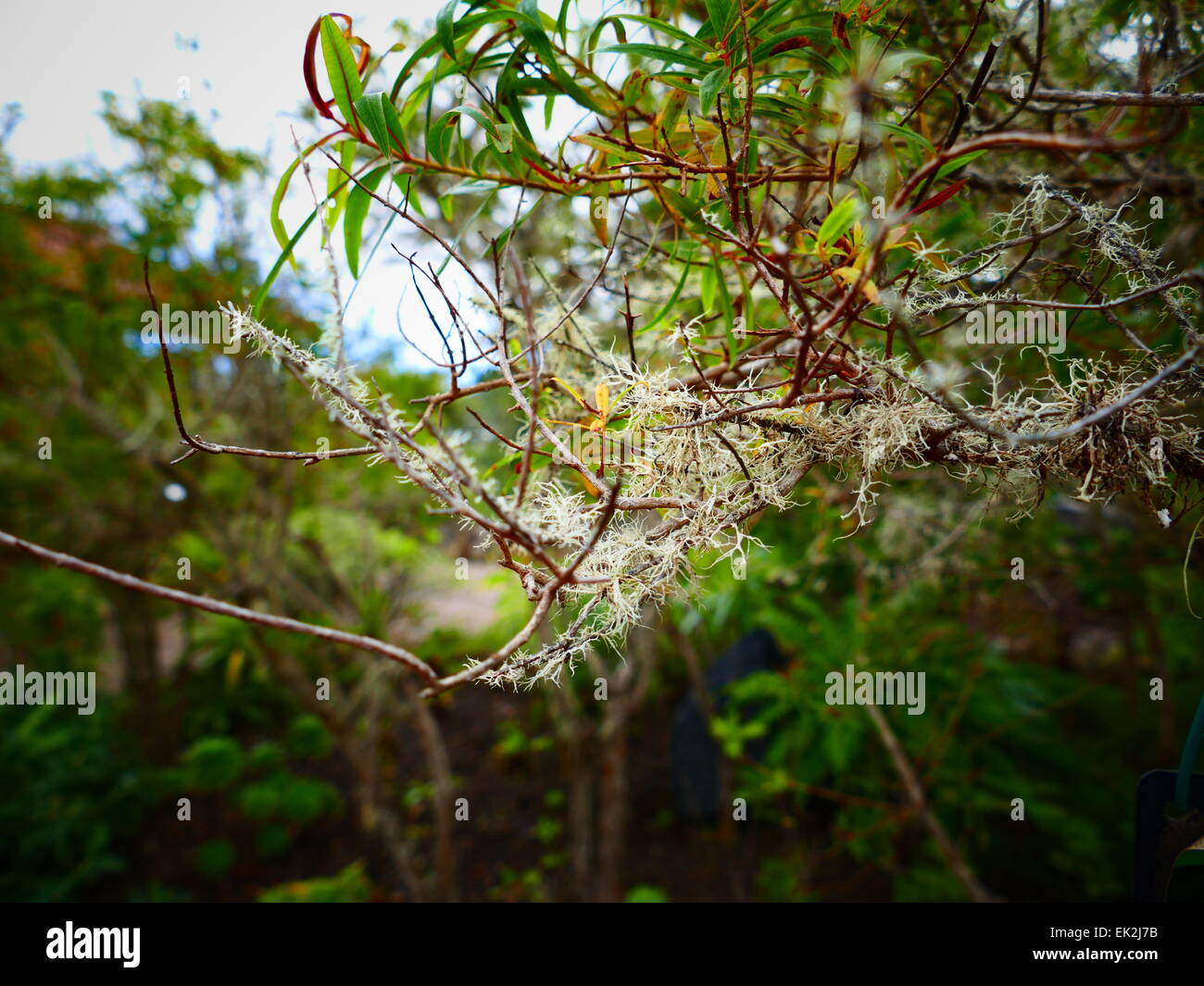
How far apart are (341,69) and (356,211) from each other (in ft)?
0.46

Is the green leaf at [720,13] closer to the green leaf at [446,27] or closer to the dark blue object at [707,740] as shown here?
the green leaf at [446,27]

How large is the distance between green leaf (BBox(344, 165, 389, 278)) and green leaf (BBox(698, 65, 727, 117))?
1.24 feet

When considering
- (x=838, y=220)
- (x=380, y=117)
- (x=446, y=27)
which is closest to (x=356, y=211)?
(x=380, y=117)

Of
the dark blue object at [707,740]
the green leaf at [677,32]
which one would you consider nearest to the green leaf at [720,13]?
the green leaf at [677,32]

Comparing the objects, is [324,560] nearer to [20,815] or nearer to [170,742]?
[20,815]

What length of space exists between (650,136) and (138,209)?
9.40 ft

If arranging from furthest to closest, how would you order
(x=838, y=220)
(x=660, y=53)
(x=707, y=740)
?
(x=707, y=740) → (x=660, y=53) → (x=838, y=220)

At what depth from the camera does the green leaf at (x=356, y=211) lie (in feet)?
2.43

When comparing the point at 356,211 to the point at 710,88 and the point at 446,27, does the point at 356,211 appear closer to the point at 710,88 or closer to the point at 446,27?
the point at 446,27

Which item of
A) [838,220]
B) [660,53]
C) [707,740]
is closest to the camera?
[838,220]

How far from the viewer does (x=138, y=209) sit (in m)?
2.63

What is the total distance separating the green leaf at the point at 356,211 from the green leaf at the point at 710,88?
377 mm

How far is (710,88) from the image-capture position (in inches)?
24.5

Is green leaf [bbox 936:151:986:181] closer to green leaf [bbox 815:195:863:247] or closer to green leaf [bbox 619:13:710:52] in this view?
green leaf [bbox 815:195:863:247]
